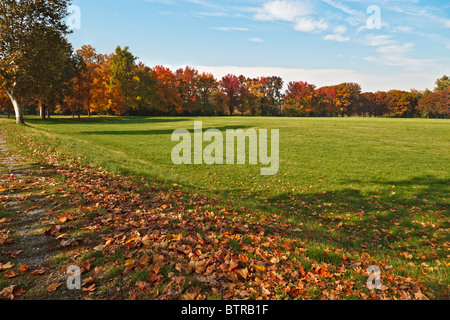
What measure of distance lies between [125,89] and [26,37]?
40.6 meters

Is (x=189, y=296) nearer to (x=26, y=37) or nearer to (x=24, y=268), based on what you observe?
(x=24, y=268)

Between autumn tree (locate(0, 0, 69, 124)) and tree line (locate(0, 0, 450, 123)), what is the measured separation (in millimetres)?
79

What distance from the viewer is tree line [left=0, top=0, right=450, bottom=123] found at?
2528cm

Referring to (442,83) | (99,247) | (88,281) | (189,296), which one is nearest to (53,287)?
(88,281)

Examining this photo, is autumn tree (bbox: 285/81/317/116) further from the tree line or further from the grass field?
the grass field

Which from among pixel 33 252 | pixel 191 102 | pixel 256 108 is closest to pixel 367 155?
pixel 33 252

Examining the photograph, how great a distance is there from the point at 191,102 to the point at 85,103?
39624 mm

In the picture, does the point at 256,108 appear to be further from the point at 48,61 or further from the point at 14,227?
the point at 14,227

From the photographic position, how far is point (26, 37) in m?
24.9

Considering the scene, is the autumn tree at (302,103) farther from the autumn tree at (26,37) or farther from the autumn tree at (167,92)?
the autumn tree at (26,37)

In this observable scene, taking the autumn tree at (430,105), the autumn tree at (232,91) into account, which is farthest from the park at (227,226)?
the autumn tree at (430,105)

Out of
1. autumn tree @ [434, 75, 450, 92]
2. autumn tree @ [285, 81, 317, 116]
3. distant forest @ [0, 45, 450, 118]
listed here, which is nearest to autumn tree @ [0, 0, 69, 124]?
distant forest @ [0, 45, 450, 118]

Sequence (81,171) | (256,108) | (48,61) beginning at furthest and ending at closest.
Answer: (256,108)
(48,61)
(81,171)
